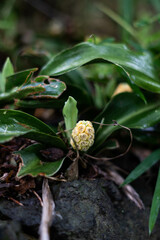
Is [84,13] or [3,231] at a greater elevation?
[84,13]

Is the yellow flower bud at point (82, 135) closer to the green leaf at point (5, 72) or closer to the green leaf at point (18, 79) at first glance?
the green leaf at point (18, 79)

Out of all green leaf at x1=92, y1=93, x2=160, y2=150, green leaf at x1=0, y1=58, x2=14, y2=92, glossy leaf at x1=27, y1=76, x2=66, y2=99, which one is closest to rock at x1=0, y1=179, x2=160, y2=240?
green leaf at x1=92, y1=93, x2=160, y2=150

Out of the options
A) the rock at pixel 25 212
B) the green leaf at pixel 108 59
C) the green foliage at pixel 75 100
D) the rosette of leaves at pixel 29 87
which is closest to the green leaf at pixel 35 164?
the green foliage at pixel 75 100

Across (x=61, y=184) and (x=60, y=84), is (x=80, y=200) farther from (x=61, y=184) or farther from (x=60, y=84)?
(x=60, y=84)

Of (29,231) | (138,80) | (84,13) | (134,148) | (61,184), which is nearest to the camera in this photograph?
(29,231)

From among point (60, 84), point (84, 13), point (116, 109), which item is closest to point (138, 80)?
point (116, 109)

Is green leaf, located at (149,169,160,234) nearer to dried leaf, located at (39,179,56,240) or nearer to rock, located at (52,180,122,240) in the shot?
rock, located at (52,180,122,240)

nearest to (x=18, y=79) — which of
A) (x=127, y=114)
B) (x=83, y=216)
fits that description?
(x=127, y=114)
